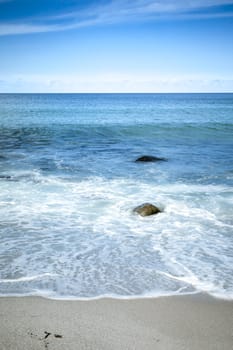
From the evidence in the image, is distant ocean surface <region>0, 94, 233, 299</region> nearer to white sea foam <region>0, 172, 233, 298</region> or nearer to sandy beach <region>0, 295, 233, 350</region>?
white sea foam <region>0, 172, 233, 298</region>

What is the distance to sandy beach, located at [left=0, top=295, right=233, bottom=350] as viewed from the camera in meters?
3.83

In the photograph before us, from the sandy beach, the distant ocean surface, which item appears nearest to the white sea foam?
the distant ocean surface

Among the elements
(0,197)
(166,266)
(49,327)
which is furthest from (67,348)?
(0,197)

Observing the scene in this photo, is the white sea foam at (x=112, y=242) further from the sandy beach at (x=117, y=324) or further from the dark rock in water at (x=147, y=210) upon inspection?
the sandy beach at (x=117, y=324)

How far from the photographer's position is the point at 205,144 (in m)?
24.0

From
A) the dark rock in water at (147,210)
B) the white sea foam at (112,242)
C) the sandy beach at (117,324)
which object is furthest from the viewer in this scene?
the dark rock in water at (147,210)

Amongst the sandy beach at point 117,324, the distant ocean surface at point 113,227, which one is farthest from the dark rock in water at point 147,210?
the sandy beach at point 117,324

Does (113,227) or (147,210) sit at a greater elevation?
(147,210)

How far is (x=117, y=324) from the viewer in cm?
422

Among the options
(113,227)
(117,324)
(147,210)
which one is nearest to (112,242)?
(113,227)

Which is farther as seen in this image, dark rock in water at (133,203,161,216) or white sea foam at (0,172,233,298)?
dark rock in water at (133,203,161,216)

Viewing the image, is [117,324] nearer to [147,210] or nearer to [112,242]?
[112,242]

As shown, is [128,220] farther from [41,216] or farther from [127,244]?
[41,216]

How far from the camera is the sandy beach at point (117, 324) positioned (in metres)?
3.83
